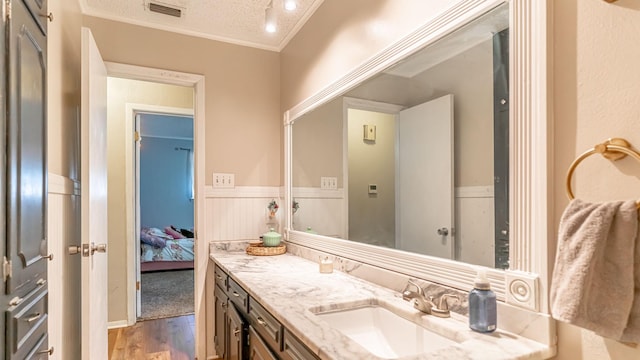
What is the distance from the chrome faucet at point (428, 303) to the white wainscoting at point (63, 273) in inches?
60.1

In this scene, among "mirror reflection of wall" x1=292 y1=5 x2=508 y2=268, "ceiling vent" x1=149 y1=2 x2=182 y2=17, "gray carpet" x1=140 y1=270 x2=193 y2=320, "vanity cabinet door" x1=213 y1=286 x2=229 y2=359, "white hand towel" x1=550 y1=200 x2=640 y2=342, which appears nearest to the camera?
"white hand towel" x1=550 y1=200 x2=640 y2=342

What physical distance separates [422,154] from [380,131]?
1.17 feet

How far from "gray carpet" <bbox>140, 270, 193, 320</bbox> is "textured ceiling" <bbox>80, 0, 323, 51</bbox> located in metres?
2.71

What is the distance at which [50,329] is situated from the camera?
159cm

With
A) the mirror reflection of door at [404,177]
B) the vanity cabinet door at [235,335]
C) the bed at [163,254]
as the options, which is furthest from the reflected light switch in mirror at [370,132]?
the bed at [163,254]

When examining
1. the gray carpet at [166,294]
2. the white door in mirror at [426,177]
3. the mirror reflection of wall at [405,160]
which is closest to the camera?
the mirror reflection of wall at [405,160]

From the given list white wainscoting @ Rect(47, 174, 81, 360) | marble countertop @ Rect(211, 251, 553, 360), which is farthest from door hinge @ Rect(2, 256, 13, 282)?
marble countertop @ Rect(211, 251, 553, 360)

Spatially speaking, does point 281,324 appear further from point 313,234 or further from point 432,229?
point 313,234

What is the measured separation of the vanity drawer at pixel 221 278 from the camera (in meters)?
2.26

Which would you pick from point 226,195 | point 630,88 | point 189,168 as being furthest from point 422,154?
point 189,168

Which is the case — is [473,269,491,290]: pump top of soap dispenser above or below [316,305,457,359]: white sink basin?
above

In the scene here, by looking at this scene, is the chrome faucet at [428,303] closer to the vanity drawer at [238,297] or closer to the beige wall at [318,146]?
the vanity drawer at [238,297]

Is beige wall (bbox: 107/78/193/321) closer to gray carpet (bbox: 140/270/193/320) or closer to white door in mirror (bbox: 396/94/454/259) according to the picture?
gray carpet (bbox: 140/270/193/320)

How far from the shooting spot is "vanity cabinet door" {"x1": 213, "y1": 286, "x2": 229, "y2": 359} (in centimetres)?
225
